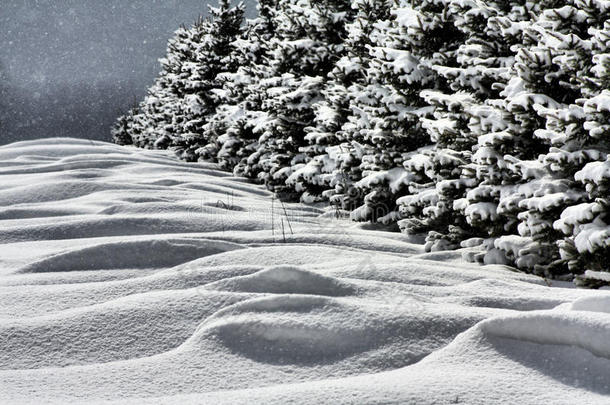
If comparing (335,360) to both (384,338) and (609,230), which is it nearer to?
(384,338)

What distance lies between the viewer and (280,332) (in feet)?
9.45

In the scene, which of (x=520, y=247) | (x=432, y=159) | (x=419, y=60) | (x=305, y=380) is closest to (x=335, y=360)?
(x=305, y=380)

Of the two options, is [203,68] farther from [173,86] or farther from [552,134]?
[552,134]

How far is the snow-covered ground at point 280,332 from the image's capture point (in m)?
2.31

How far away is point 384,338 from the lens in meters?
2.82

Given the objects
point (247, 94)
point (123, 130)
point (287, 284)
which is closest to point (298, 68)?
point (247, 94)

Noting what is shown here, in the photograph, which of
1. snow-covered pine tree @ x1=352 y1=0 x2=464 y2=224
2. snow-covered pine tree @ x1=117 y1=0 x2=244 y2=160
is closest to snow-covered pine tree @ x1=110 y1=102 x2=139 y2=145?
snow-covered pine tree @ x1=117 y1=0 x2=244 y2=160

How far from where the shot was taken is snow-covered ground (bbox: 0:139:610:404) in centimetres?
231

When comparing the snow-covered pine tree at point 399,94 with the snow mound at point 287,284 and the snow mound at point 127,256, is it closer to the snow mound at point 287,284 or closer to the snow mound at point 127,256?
the snow mound at point 127,256

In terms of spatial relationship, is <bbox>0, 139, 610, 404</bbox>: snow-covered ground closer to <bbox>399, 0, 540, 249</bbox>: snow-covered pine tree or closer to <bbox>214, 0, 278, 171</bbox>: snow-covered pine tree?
<bbox>399, 0, 540, 249</bbox>: snow-covered pine tree

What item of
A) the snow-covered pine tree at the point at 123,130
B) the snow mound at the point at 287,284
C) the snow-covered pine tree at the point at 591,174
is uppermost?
the snow-covered pine tree at the point at 123,130

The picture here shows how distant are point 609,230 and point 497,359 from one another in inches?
115

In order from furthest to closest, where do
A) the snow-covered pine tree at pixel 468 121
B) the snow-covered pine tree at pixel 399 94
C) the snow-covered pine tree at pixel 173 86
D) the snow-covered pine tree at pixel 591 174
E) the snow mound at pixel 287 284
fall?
the snow-covered pine tree at pixel 173 86 → the snow-covered pine tree at pixel 399 94 → the snow-covered pine tree at pixel 468 121 → the snow-covered pine tree at pixel 591 174 → the snow mound at pixel 287 284

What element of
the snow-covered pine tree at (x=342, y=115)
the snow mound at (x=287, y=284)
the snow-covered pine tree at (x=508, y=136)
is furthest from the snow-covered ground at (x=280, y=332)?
the snow-covered pine tree at (x=342, y=115)
